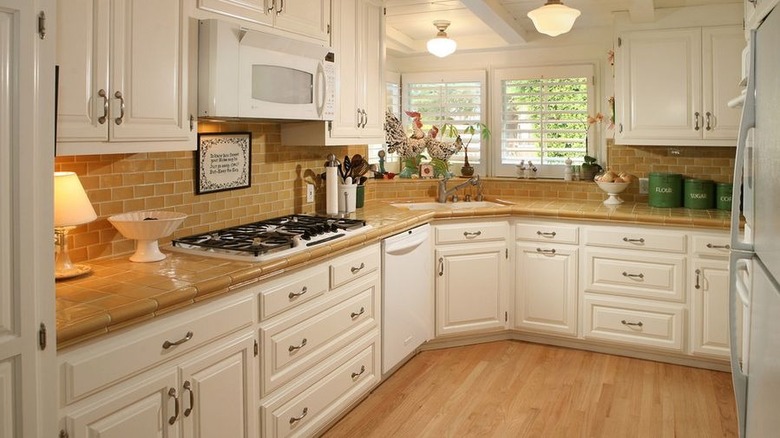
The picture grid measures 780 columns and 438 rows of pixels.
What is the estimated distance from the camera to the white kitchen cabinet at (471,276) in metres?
3.95

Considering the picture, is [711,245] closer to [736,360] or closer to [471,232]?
[471,232]

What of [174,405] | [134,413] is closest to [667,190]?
[174,405]

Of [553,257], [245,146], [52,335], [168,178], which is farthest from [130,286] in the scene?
[553,257]

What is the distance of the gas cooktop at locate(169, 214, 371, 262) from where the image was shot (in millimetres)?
2447

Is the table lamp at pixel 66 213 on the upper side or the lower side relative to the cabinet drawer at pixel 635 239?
upper

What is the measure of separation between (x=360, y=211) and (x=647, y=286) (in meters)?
1.77

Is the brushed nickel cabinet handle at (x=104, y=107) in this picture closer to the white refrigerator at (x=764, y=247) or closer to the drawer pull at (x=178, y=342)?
the drawer pull at (x=178, y=342)

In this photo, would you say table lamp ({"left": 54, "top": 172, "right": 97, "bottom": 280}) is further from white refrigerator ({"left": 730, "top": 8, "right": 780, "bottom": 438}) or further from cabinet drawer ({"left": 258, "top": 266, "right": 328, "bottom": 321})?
white refrigerator ({"left": 730, "top": 8, "right": 780, "bottom": 438})

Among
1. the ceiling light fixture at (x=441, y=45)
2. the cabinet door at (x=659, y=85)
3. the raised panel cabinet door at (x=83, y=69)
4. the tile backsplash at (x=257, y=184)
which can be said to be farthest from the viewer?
the ceiling light fixture at (x=441, y=45)

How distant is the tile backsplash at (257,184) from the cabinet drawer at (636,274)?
0.69 meters

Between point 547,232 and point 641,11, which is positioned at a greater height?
point 641,11

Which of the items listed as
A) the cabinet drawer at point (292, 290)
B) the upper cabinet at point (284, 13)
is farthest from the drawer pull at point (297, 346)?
the upper cabinet at point (284, 13)

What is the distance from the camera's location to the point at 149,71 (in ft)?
7.11

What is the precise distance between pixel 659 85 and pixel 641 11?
0.48 metres
